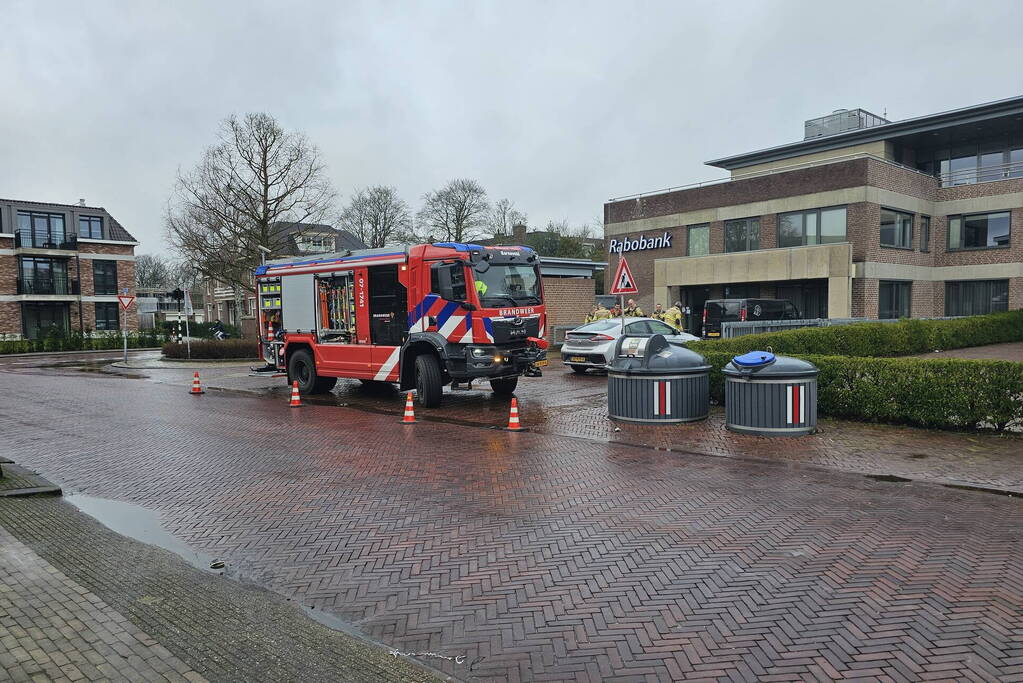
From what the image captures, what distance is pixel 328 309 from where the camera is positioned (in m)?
14.3

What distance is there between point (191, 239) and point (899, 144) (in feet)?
104

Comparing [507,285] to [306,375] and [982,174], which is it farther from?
[982,174]

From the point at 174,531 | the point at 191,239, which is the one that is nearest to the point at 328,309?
the point at 174,531

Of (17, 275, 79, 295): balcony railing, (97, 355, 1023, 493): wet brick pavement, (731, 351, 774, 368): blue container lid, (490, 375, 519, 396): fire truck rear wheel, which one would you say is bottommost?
(97, 355, 1023, 493): wet brick pavement

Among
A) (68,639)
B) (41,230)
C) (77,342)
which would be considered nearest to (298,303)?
(68,639)

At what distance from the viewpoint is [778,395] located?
9.43m

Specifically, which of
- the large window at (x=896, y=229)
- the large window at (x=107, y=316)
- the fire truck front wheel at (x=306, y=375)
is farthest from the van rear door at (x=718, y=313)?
the large window at (x=107, y=316)

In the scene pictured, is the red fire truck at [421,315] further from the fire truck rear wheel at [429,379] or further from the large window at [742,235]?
the large window at [742,235]

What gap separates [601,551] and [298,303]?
11405mm

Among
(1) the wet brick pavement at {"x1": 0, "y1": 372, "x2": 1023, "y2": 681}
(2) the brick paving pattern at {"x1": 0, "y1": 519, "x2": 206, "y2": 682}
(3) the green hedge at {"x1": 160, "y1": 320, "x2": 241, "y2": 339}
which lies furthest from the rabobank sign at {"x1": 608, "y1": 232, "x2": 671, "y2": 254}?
(2) the brick paving pattern at {"x1": 0, "y1": 519, "x2": 206, "y2": 682}

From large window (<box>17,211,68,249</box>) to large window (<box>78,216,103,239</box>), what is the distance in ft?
3.67

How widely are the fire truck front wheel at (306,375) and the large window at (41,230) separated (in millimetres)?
39433

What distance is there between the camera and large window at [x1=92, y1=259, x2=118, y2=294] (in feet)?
156

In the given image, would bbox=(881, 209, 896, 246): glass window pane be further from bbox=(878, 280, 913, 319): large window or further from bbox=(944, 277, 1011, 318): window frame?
bbox=(944, 277, 1011, 318): window frame
